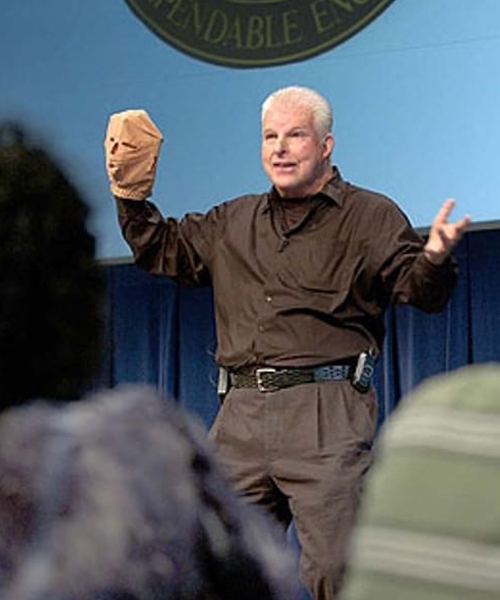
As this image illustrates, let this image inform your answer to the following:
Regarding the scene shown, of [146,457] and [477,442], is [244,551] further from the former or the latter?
[477,442]

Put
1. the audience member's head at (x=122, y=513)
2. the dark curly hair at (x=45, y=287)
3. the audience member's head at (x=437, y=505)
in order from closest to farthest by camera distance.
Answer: the audience member's head at (x=437, y=505) → the audience member's head at (x=122, y=513) → the dark curly hair at (x=45, y=287)

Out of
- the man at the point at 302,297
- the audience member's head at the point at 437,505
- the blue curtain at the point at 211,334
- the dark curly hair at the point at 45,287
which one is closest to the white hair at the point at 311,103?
the man at the point at 302,297

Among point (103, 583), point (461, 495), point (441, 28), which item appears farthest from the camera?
point (441, 28)

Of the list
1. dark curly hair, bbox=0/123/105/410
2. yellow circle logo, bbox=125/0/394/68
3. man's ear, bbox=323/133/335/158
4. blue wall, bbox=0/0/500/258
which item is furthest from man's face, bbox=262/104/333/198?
dark curly hair, bbox=0/123/105/410

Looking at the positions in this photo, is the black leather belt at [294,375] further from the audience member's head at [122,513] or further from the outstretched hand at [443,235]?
the audience member's head at [122,513]

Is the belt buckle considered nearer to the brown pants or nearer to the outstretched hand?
the brown pants

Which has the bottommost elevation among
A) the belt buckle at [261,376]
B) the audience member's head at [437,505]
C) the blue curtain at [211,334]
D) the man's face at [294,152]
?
the blue curtain at [211,334]

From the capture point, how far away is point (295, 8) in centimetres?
401

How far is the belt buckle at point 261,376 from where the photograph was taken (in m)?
2.86

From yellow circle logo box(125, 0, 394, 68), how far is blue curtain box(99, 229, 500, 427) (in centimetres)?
74

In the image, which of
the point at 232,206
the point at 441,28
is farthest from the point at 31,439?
the point at 441,28

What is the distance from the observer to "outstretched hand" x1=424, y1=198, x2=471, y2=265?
267 cm

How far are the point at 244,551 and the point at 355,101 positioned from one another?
3.04 metres

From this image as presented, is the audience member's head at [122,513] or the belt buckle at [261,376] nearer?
the audience member's head at [122,513]
